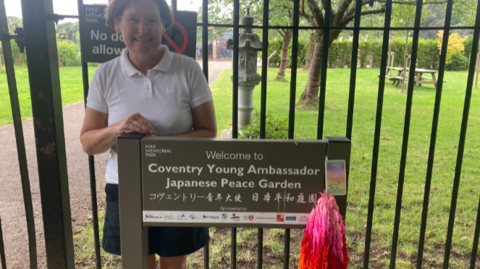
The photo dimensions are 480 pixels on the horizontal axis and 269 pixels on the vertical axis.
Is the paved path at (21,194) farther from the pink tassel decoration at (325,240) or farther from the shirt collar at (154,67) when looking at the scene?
the pink tassel decoration at (325,240)

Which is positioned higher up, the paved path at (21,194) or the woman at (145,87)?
the woman at (145,87)

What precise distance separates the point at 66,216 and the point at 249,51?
269 centimetres

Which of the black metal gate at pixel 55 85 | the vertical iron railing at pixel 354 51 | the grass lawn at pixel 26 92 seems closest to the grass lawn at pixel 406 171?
the black metal gate at pixel 55 85

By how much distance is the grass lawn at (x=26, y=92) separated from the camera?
8.88m

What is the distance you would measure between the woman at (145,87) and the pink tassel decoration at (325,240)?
0.68m

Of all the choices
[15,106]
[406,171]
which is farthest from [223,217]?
[406,171]

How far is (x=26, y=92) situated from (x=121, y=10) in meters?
11.5

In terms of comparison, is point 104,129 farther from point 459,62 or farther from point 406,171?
point 459,62

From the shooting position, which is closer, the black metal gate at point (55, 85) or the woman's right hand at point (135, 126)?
the woman's right hand at point (135, 126)

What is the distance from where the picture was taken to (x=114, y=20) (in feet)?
5.35

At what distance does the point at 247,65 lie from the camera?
432 cm

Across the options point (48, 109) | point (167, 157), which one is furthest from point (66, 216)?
point (167, 157)

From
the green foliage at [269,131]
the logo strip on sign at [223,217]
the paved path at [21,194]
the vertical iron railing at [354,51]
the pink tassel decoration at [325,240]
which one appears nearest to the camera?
the pink tassel decoration at [325,240]

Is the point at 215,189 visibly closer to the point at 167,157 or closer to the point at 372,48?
the point at 167,157
